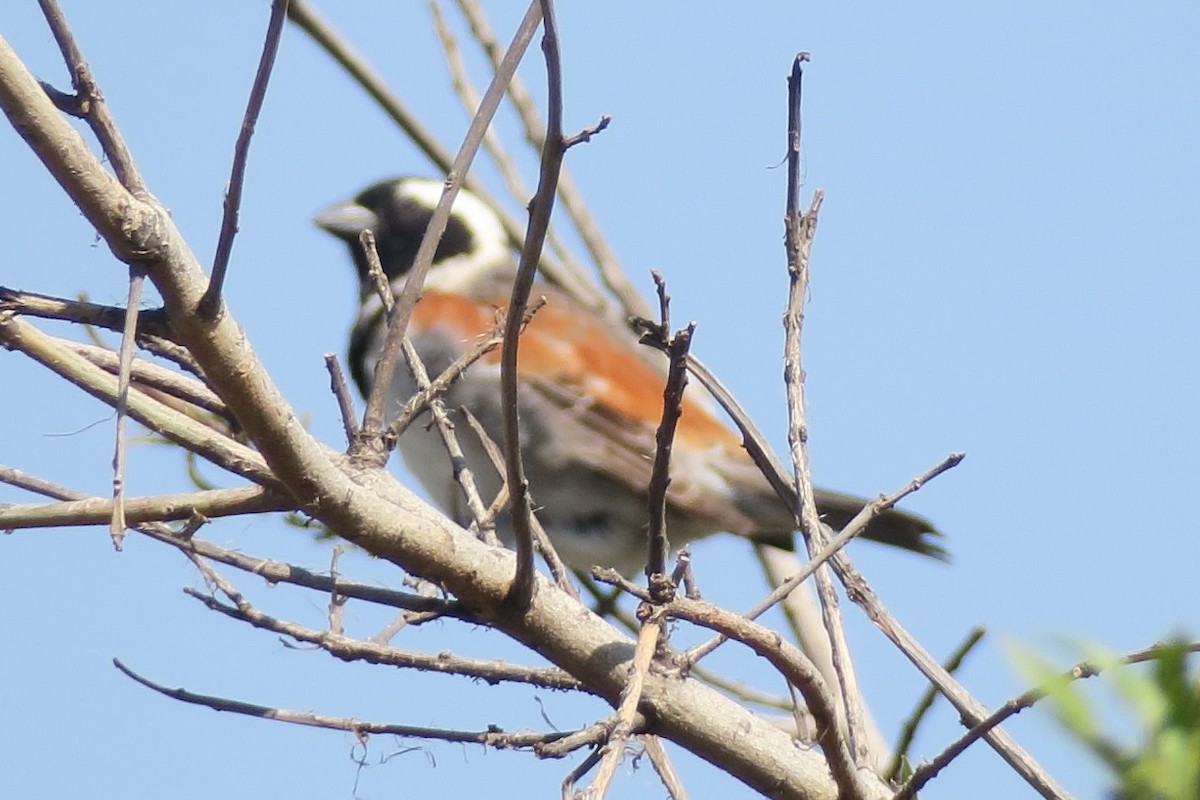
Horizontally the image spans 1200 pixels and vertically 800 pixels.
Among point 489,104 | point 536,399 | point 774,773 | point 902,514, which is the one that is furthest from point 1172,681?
point 536,399

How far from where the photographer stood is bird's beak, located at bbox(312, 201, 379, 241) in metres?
5.59

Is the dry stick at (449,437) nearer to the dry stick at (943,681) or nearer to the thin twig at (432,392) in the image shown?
the thin twig at (432,392)

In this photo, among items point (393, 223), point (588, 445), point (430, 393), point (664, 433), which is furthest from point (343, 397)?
point (393, 223)

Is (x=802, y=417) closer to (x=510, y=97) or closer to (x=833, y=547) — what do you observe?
(x=833, y=547)

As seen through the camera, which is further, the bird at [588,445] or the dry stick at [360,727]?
the bird at [588,445]

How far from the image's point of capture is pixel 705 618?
1.81 metres

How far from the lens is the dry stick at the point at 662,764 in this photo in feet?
8.30

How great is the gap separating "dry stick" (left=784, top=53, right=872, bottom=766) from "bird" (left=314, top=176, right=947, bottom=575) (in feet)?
5.70

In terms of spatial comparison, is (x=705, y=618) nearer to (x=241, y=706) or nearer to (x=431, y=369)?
(x=241, y=706)

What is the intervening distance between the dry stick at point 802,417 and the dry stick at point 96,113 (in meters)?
1.11

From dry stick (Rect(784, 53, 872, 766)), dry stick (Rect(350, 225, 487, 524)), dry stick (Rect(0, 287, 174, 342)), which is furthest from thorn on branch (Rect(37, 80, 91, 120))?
dry stick (Rect(784, 53, 872, 766))

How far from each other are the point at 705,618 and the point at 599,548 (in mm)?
2703

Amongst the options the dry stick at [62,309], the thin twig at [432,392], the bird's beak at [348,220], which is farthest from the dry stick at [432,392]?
the bird's beak at [348,220]

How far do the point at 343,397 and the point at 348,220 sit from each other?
3.40 metres
